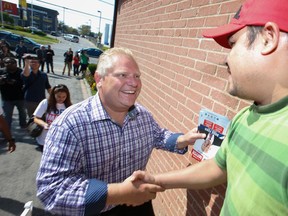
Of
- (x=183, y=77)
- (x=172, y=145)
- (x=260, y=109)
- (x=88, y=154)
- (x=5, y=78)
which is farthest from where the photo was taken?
(x=5, y=78)

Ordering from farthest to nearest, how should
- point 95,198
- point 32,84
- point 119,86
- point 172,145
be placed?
1. point 32,84
2. point 172,145
3. point 119,86
4. point 95,198

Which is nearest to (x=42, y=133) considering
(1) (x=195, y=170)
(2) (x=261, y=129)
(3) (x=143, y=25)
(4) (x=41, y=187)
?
(3) (x=143, y=25)

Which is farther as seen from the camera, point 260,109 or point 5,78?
point 5,78

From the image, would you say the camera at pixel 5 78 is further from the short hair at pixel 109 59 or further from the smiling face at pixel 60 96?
the short hair at pixel 109 59

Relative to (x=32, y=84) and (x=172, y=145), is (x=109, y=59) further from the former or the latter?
(x=32, y=84)

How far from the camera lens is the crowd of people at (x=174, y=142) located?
97 centimetres

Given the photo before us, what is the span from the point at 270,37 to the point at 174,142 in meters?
1.44

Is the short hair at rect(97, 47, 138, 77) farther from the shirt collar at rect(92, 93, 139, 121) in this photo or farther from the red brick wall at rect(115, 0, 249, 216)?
the red brick wall at rect(115, 0, 249, 216)

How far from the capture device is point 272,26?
98 centimetres

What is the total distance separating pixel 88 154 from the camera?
5.88ft

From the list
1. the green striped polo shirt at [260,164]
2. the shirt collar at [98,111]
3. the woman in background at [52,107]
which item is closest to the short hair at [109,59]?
the shirt collar at [98,111]

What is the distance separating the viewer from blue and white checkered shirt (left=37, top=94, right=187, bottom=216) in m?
1.52

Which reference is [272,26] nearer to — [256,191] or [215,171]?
[256,191]

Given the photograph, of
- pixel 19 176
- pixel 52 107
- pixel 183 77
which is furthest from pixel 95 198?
pixel 19 176
